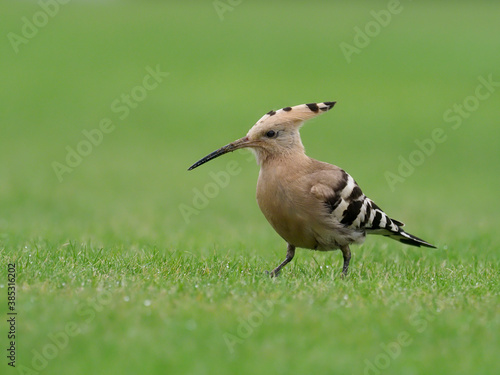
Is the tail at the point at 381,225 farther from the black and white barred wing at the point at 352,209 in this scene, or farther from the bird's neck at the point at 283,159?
the bird's neck at the point at 283,159

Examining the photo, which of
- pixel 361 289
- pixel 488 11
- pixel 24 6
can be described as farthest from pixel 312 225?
pixel 488 11

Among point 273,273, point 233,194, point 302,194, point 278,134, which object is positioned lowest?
point 233,194

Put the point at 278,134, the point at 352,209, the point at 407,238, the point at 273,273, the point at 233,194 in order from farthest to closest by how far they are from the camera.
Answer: the point at 233,194 → the point at 407,238 → the point at 278,134 → the point at 352,209 → the point at 273,273

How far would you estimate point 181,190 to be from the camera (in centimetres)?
1533

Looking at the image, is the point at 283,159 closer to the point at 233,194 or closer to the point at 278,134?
the point at 278,134

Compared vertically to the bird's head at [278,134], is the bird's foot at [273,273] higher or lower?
lower

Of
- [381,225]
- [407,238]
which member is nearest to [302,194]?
[381,225]

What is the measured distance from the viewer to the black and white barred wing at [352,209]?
6.41 metres

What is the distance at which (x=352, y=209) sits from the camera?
6551 millimetres

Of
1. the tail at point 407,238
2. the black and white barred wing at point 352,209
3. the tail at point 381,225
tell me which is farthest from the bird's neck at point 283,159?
the tail at point 407,238

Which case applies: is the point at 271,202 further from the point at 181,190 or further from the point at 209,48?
the point at 209,48

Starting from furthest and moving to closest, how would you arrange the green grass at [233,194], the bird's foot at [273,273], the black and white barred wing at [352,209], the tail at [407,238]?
the tail at [407,238], the black and white barred wing at [352,209], the bird's foot at [273,273], the green grass at [233,194]

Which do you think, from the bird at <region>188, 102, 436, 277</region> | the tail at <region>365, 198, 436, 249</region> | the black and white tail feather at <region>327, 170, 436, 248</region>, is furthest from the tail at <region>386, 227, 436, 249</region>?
the bird at <region>188, 102, 436, 277</region>

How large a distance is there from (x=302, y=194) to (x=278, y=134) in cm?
67
